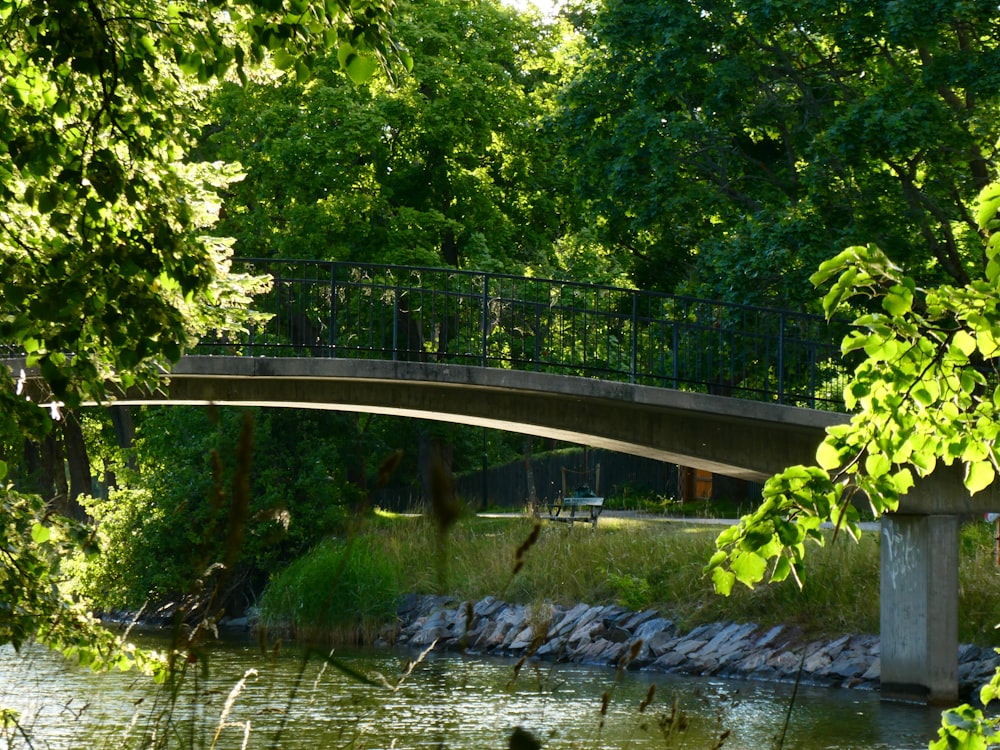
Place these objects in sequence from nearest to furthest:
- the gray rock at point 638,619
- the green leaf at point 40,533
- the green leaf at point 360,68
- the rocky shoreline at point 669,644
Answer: the green leaf at point 360,68 < the green leaf at point 40,533 < the rocky shoreline at point 669,644 < the gray rock at point 638,619

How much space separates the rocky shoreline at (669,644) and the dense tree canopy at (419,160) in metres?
7.92

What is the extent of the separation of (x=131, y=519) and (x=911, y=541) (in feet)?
53.0

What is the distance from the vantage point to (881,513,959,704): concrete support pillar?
1664 centimetres

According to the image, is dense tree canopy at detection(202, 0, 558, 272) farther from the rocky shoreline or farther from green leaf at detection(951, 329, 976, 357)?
green leaf at detection(951, 329, 976, 357)

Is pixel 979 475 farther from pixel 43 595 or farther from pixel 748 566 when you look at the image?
pixel 43 595

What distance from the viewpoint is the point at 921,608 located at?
16.7 meters

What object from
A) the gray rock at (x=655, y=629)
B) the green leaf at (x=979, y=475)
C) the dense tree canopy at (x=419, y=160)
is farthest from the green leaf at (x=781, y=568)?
the dense tree canopy at (x=419, y=160)

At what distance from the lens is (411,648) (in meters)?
23.8

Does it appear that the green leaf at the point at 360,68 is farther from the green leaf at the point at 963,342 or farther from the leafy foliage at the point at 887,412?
the green leaf at the point at 963,342

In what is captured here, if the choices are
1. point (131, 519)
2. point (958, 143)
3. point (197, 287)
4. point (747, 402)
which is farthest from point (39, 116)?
point (131, 519)

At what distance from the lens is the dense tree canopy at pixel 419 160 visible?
29562mm

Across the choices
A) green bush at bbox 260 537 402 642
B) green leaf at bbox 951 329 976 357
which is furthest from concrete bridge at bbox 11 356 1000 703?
green leaf at bbox 951 329 976 357

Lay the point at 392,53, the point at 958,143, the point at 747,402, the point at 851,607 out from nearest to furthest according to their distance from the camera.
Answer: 1. the point at 392,53
2. the point at 747,402
3. the point at 958,143
4. the point at 851,607

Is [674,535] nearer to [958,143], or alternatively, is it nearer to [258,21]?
[958,143]
